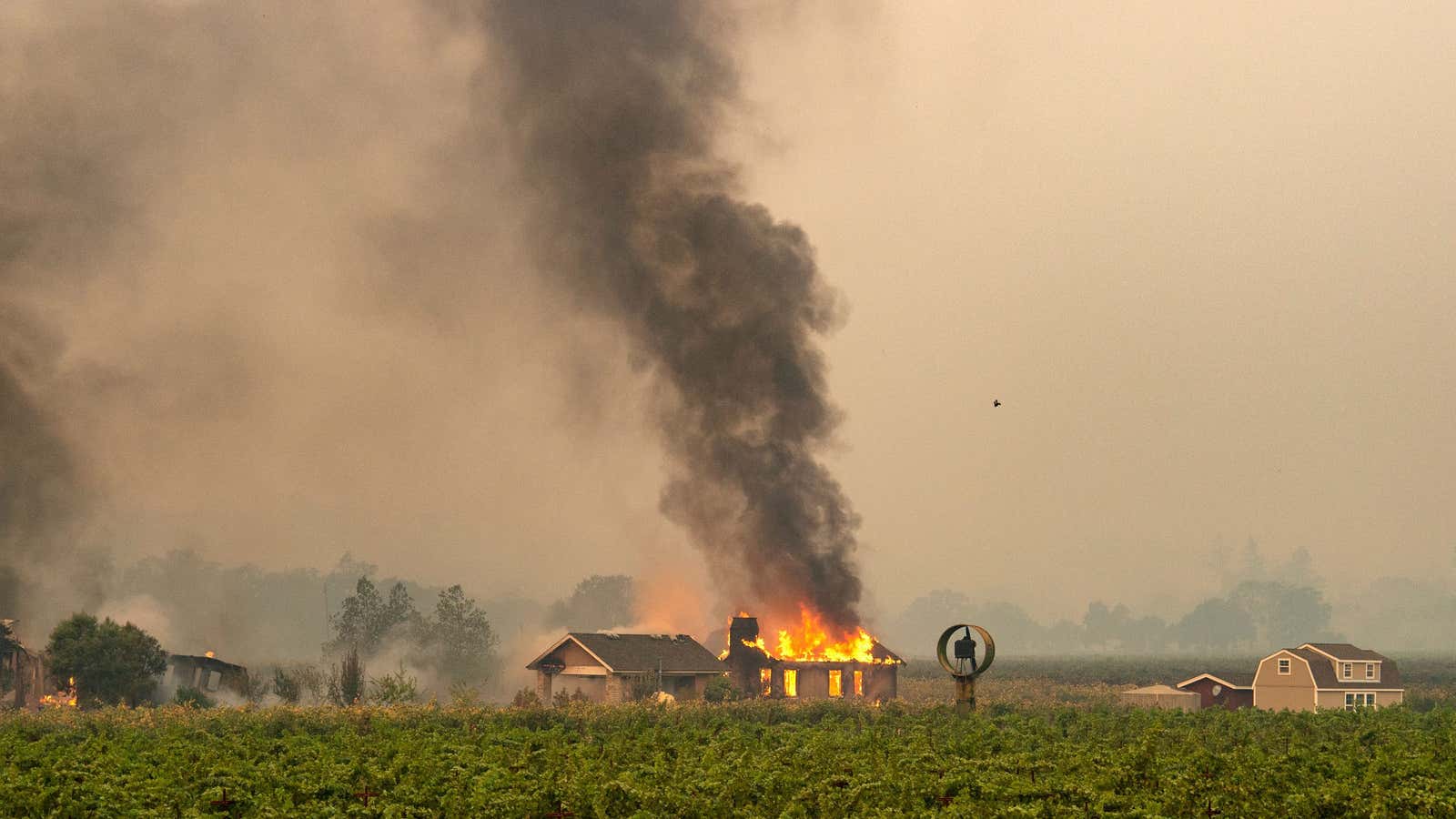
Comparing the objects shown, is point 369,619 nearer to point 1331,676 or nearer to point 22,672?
point 22,672

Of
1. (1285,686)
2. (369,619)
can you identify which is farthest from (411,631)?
(1285,686)

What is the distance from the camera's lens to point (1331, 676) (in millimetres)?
82625

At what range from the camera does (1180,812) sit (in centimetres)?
2928

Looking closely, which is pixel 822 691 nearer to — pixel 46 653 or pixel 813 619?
pixel 813 619

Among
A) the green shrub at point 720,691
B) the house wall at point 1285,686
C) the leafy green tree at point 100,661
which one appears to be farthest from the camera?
the house wall at point 1285,686

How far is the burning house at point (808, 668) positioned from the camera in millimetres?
81000

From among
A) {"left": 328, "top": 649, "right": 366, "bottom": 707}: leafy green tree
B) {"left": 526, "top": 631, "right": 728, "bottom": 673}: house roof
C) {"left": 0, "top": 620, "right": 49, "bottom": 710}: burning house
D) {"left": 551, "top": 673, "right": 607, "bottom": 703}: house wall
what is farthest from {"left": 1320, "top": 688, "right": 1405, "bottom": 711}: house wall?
{"left": 0, "top": 620, "right": 49, "bottom": 710}: burning house

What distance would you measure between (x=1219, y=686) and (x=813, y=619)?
994 inches

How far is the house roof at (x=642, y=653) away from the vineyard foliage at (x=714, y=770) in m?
24.7

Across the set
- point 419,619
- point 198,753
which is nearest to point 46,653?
point 198,753

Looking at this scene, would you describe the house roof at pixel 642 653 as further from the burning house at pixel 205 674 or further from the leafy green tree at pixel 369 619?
the leafy green tree at pixel 369 619

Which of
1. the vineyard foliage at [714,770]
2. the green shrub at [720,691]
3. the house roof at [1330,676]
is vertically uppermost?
the house roof at [1330,676]

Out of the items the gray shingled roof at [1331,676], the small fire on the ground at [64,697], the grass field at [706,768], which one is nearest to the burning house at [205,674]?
the small fire on the ground at [64,697]

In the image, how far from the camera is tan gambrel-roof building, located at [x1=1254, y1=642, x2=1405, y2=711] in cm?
8144
